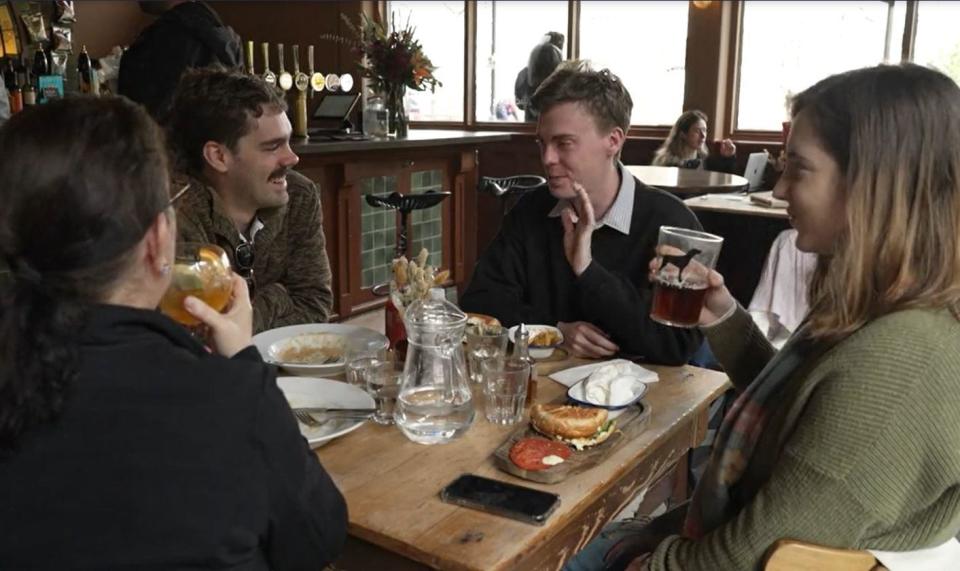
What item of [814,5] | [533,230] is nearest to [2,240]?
[533,230]

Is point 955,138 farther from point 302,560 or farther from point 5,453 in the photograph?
point 5,453

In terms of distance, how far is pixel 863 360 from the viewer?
1.08m

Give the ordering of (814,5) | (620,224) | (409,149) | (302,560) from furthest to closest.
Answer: (814,5) → (409,149) → (620,224) → (302,560)

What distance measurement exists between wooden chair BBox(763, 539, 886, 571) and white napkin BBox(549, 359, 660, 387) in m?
0.60

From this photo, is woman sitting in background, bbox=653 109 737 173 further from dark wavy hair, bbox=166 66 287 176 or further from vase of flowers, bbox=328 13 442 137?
dark wavy hair, bbox=166 66 287 176

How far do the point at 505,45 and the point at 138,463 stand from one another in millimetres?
7562

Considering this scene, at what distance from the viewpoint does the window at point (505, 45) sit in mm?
7816

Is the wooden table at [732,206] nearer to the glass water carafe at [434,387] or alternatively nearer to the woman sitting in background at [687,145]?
the woman sitting in background at [687,145]

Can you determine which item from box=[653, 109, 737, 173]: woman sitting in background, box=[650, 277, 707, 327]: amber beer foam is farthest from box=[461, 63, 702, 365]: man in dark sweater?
box=[653, 109, 737, 173]: woman sitting in background

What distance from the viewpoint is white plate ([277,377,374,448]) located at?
1403 mm

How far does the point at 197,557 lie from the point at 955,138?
1.09 meters

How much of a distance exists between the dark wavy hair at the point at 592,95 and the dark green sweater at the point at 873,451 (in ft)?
3.86

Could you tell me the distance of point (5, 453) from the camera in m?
0.89

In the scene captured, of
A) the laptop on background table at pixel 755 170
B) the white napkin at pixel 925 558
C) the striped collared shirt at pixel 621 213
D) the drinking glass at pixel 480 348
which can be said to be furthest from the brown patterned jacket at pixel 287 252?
the laptop on background table at pixel 755 170
